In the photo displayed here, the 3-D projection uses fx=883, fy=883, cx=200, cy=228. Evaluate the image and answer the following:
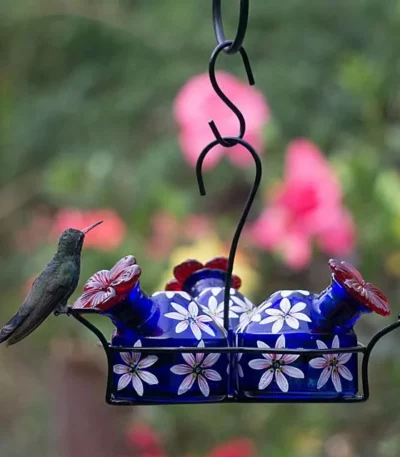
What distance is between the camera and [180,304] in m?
1.36

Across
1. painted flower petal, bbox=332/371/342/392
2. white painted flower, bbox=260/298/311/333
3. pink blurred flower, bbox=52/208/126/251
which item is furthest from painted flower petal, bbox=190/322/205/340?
pink blurred flower, bbox=52/208/126/251

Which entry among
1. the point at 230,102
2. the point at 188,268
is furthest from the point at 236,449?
the point at 230,102

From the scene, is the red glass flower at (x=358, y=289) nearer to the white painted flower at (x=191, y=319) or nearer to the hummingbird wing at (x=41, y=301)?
the white painted flower at (x=191, y=319)

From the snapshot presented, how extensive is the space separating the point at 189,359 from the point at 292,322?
16cm

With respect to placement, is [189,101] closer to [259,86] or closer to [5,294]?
[259,86]

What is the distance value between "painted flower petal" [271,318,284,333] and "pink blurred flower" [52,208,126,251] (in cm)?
117

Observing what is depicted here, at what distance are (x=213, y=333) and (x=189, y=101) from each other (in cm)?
125

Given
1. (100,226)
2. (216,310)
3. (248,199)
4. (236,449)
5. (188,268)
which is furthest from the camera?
(236,449)

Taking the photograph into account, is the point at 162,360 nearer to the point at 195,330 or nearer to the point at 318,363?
the point at 195,330

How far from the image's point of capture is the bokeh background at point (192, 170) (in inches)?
92.6

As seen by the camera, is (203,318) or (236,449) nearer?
(203,318)

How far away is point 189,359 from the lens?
1.30m

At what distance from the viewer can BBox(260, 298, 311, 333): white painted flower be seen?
4.33 ft

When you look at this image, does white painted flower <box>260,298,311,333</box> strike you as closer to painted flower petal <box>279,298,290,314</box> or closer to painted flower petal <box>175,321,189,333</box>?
painted flower petal <box>279,298,290,314</box>
